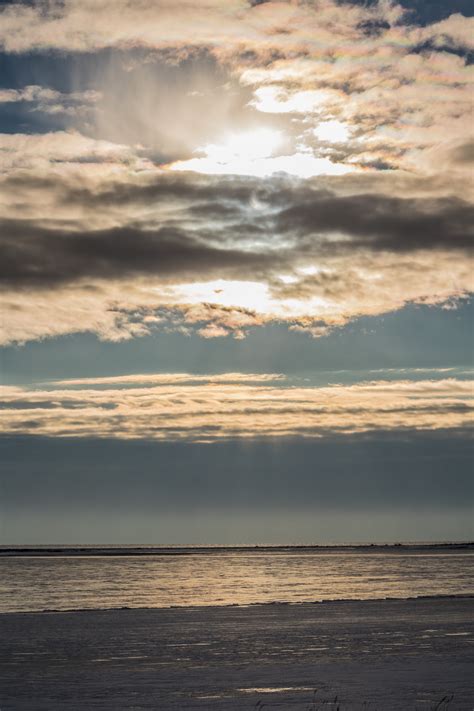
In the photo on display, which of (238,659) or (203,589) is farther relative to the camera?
(203,589)

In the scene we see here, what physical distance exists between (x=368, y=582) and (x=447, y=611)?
3467 cm

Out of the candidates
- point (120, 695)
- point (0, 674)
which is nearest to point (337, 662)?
point (120, 695)

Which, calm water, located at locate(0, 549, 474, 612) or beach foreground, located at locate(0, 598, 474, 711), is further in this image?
calm water, located at locate(0, 549, 474, 612)

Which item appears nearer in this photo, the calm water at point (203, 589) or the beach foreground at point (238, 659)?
the beach foreground at point (238, 659)

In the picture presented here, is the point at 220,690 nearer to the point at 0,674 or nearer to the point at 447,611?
the point at 0,674

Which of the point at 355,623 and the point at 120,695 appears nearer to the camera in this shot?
the point at 120,695

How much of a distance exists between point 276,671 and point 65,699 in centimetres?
817

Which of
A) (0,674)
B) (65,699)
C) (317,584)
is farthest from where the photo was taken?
(317,584)

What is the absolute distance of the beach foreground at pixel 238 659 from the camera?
91.5 ft

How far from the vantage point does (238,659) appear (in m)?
35.7

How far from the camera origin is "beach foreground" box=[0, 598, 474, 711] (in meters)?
27.9

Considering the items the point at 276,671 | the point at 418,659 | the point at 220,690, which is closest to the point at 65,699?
the point at 220,690

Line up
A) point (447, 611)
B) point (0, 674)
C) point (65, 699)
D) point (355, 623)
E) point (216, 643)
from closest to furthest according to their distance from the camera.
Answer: point (65, 699) < point (0, 674) < point (216, 643) < point (355, 623) < point (447, 611)

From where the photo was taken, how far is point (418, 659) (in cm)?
3578
